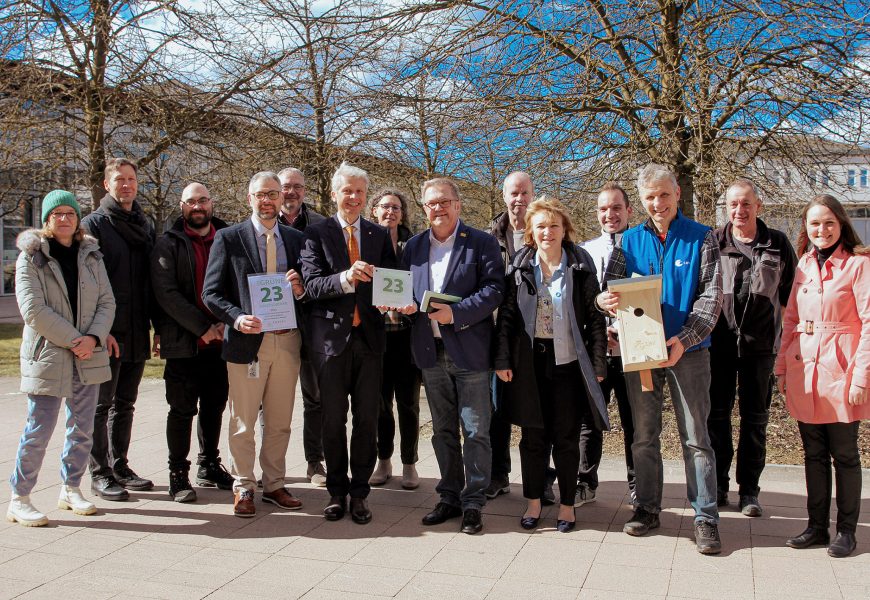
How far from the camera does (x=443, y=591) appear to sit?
12.4ft

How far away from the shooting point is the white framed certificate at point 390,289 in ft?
15.0

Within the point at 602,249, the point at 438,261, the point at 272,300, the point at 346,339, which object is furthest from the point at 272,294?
the point at 602,249

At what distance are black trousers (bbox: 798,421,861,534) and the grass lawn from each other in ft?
32.0

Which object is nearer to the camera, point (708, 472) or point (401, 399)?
point (708, 472)

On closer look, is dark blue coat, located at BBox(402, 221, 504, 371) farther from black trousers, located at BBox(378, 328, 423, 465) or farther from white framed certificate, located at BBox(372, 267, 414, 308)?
black trousers, located at BBox(378, 328, 423, 465)

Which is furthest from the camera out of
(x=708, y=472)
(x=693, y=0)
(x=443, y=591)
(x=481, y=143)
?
(x=481, y=143)

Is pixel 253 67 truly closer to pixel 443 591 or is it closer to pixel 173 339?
pixel 173 339

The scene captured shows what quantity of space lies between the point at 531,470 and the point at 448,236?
5.29 feet

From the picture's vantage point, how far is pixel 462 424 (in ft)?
16.0

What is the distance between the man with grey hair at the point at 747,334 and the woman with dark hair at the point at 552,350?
1.06 m

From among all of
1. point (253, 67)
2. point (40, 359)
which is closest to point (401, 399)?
point (40, 359)

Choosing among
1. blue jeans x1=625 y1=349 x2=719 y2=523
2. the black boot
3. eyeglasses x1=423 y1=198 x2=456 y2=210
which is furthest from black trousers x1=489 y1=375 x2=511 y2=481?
the black boot

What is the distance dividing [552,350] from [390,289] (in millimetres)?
1082

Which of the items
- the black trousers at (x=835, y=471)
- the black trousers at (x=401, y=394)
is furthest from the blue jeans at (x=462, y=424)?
the black trousers at (x=835, y=471)
